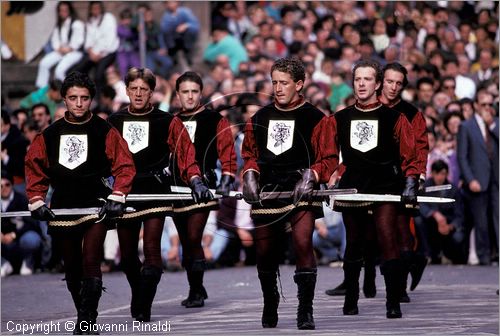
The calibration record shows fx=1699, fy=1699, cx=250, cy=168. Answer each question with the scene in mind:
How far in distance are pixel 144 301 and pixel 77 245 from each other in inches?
41.3

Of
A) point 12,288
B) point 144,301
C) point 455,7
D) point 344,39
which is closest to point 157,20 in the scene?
point 344,39

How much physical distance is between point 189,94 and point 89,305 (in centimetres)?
343

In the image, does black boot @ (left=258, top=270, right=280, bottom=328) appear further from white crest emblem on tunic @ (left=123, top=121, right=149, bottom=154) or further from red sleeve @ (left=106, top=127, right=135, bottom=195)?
white crest emblem on tunic @ (left=123, top=121, right=149, bottom=154)

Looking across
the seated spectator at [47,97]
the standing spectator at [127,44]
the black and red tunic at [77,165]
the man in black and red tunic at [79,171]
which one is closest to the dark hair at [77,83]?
the man in black and red tunic at [79,171]

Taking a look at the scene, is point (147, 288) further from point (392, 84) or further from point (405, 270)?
point (392, 84)

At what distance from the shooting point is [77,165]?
1257 cm

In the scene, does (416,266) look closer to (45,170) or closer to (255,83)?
(45,170)

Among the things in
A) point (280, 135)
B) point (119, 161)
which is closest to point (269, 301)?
point (280, 135)

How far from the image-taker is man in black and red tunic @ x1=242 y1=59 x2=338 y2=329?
41.8ft

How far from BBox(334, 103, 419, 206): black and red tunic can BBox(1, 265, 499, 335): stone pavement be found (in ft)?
3.56

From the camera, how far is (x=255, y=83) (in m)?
22.3

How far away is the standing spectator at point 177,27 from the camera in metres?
25.1

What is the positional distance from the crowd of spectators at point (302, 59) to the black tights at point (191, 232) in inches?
145

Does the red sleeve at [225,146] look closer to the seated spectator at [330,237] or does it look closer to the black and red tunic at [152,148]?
the black and red tunic at [152,148]
